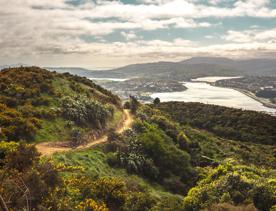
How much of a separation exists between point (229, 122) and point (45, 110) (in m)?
49.1

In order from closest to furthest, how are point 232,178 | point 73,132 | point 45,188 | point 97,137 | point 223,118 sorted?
1. point 45,188
2. point 232,178
3. point 73,132
4. point 97,137
5. point 223,118

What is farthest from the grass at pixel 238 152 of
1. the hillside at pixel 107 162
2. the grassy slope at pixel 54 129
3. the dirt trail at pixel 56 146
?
the dirt trail at pixel 56 146

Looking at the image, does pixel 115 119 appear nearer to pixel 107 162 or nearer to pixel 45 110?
pixel 45 110

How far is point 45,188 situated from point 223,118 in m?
67.2

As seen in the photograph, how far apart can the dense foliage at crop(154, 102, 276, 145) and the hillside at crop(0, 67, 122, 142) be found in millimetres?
30200

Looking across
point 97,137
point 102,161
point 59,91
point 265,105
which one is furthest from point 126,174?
point 265,105

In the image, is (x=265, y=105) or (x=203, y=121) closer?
(x=203, y=121)

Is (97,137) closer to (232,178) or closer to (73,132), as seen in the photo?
(73,132)

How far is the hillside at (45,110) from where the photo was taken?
3006 centimetres

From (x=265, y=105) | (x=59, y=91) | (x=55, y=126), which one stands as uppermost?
(x=59, y=91)

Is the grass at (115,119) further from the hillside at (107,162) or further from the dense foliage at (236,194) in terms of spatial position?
the dense foliage at (236,194)

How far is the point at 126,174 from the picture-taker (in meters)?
29.0

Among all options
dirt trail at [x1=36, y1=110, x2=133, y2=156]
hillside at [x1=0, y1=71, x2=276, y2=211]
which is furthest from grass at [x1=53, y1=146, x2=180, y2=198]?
dirt trail at [x1=36, y1=110, x2=133, y2=156]

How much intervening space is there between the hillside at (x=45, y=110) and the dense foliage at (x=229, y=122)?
99.1 ft
